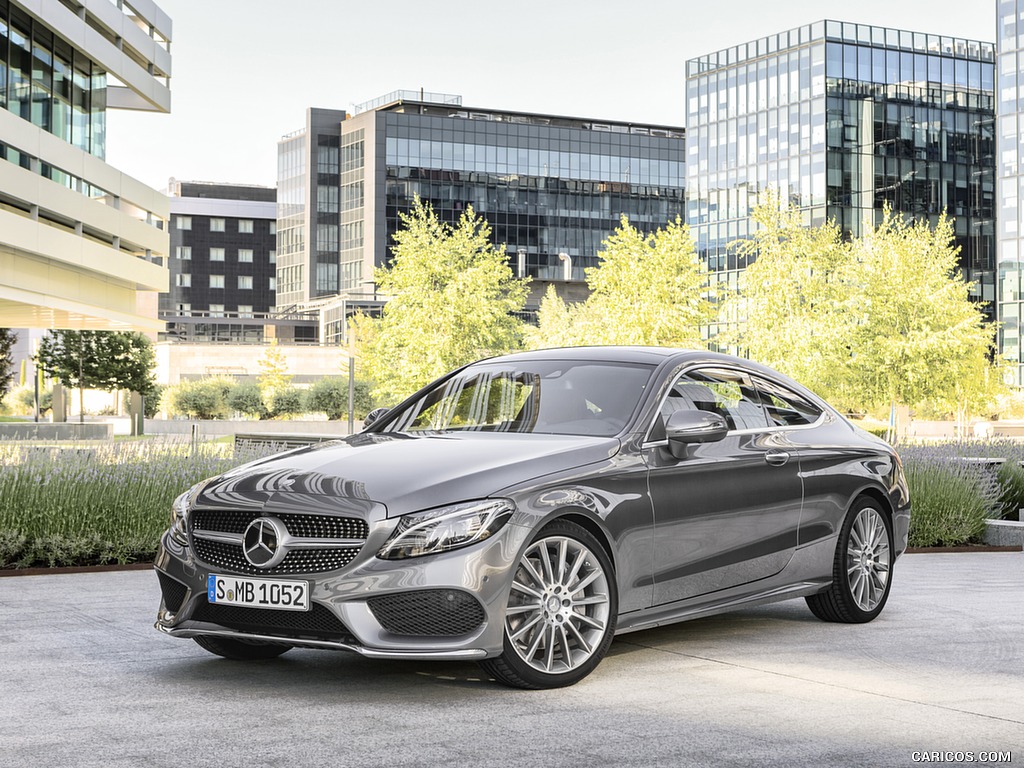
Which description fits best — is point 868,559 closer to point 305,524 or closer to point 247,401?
point 305,524

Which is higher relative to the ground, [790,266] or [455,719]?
[790,266]

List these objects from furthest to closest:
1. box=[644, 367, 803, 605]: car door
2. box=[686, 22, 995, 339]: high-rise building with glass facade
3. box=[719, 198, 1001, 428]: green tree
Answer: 1. box=[686, 22, 995, 339]: high-rise building with glass facade
2. box=[719, 198, 1001, 428]: green tree
3. box=[644, 367, 803, 605]: car door

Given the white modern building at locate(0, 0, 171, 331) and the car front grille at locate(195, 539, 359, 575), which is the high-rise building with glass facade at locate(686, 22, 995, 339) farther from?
the car front grille at locate(195, 539, 359, 575)

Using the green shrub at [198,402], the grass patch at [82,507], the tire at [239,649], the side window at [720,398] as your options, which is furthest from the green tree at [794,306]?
the tire at [239,649]

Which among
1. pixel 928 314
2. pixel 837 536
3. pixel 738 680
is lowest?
pixel 738 680

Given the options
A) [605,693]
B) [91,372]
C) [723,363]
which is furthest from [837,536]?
[91,372]

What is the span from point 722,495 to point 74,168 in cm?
3283

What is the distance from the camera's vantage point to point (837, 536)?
762 cm

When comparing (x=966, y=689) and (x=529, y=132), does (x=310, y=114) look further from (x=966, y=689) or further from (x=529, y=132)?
(x=966, y=689)

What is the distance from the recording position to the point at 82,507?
1087 cm

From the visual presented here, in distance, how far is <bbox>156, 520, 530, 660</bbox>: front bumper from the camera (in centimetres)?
538

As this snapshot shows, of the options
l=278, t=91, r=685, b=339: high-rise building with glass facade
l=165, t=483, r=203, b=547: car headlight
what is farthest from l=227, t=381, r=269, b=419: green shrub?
l=278, t=91, r=685, b=339: high-rise building with glass facade

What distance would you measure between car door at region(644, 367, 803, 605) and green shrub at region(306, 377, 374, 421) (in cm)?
4751

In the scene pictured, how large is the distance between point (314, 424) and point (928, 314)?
21405mm
